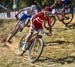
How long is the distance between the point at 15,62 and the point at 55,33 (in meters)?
4.37

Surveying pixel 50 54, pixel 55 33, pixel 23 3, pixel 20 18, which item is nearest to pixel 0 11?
pixel 23 3

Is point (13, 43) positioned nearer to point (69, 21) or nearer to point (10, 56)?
point (10, 56)

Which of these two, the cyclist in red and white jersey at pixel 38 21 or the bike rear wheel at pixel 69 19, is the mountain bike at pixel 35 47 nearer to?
the cyclist in red and white jersey at pixel 38 21

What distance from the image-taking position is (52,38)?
1406 cm

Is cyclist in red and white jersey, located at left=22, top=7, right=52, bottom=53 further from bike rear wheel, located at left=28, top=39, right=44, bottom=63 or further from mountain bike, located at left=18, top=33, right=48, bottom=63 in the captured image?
bike rear wheel, located at left=28, top=39, right=44, bottom=63

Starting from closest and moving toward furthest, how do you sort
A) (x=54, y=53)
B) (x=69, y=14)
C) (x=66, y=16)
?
(x=54, y=53)
(x=66, y=16)
(x=69, y=14)

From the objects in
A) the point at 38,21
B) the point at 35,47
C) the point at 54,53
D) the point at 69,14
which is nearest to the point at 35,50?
the point at 35,47

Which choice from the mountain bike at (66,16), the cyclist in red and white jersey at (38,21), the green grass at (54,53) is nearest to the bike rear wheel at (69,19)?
the mountain bike at (66,16)

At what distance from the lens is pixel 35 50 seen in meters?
10.9

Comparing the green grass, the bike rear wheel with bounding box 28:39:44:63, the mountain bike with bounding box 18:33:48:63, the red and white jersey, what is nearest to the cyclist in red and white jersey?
the red and white jersey

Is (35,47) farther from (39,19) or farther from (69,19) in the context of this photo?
(69,19)

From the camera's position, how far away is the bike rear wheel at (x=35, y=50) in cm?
1068

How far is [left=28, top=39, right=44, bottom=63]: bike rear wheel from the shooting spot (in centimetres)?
1068

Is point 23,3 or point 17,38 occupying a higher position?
point 23,3
